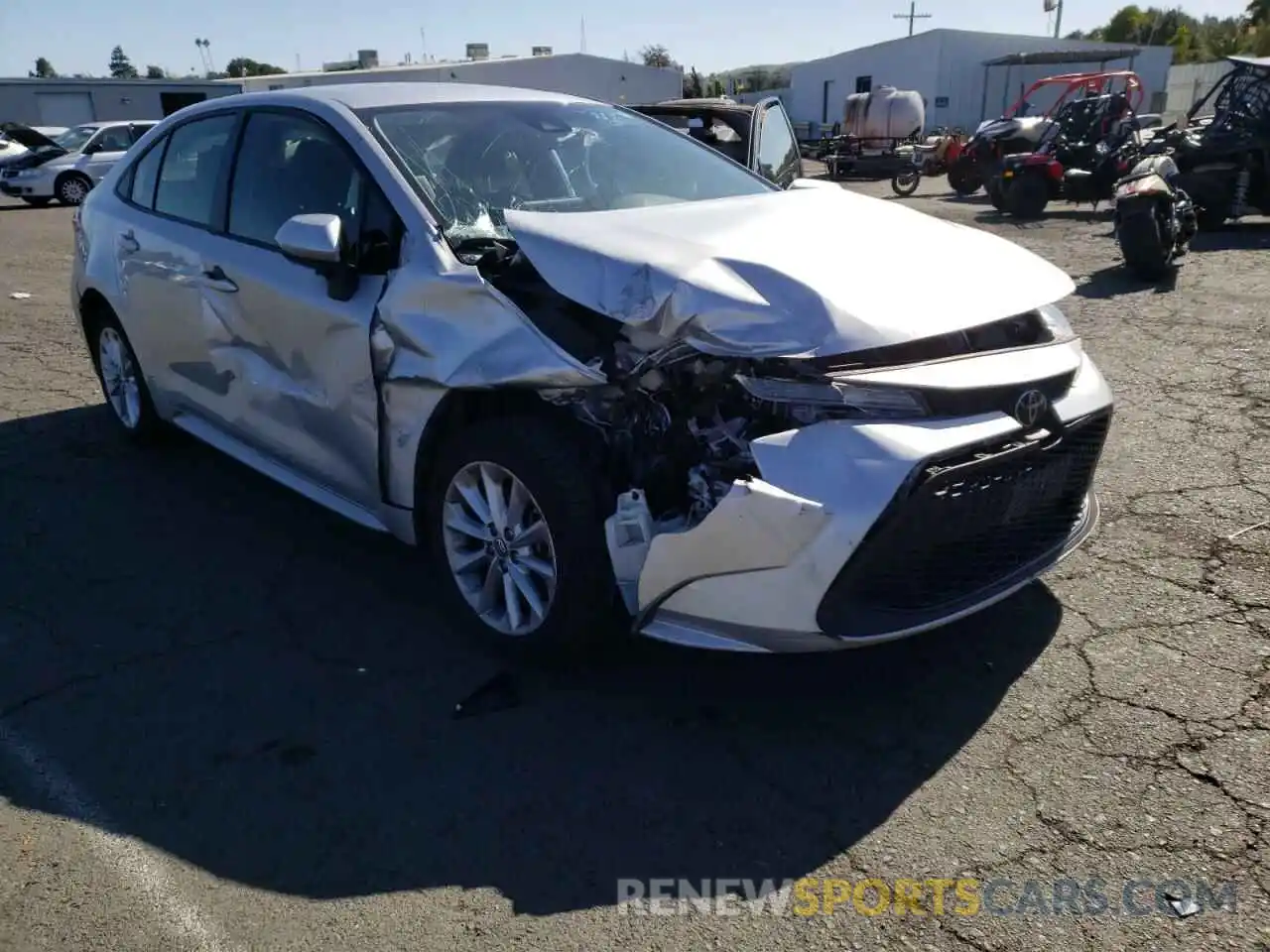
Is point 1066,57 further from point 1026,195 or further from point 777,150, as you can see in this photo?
point 777,150

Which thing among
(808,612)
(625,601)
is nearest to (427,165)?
(625,601)

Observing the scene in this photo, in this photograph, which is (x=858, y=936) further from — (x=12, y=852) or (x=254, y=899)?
(x=12, y=852)

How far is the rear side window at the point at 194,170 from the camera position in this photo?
14.9 feet

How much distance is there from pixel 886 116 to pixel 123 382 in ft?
85.5

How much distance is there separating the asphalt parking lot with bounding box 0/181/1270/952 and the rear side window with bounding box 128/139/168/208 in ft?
5.68

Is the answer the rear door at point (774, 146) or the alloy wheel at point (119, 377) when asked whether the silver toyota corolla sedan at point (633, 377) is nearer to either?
the alloy wheel at point (119, 377)

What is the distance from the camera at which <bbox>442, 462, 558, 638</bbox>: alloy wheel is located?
10.5 feet

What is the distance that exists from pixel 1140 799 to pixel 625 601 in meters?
1.46

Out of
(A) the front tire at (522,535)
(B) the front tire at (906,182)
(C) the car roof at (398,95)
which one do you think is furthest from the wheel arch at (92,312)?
(B) the front tire at (906,182)

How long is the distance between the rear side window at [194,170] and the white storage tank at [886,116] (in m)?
25.3

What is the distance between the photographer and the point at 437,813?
2754 millimetres

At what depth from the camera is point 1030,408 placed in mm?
2943

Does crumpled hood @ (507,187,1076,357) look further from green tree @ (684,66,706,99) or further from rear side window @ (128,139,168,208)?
green tree @ (684,66,706,99)

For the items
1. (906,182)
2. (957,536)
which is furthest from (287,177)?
(906,182)
